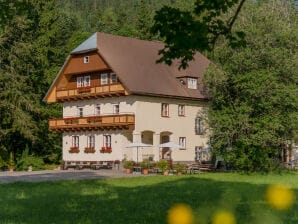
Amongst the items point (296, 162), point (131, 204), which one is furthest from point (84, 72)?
point (131, 204)

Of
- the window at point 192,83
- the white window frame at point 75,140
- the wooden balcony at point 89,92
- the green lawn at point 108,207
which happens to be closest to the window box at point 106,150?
the white window frame at point 75,140

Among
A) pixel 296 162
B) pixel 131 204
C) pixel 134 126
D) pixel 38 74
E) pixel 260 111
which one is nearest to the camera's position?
pixel 131 204

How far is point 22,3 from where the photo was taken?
14.5 meters

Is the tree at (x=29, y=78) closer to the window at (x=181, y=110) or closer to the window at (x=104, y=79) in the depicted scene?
the window at (x=104, y=79)

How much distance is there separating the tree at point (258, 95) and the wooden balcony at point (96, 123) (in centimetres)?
702

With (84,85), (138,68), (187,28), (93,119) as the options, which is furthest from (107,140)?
(187,28)

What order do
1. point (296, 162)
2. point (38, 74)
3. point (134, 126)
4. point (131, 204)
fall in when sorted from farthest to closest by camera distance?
point (38, 74), point (296, 162), point (134, 126), point (131, 204)

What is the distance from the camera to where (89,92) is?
4791cm

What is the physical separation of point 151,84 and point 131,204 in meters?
30.8

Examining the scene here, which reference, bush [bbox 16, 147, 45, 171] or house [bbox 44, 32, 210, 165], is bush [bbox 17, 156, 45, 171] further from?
house [bbox 44, 32, 210, 165]

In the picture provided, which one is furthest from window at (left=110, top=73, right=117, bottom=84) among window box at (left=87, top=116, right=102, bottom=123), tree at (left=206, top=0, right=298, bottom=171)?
tree at (left=206, top=0, right=298, bottom=171)

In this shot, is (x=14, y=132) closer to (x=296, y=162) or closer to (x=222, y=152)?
(x=222, y=152)

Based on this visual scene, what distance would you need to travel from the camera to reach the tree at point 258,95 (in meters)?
37.7

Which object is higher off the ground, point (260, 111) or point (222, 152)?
point (260, 111)
